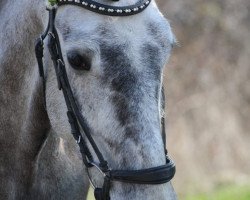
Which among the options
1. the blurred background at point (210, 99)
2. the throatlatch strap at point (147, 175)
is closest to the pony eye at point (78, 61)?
the throatlatch strap at point (147, 175)

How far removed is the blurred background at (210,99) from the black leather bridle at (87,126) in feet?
17.6

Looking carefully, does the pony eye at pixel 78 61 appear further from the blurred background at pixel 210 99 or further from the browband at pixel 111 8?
the blurred background at pixel 210 99

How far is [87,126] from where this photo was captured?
417 centimetres

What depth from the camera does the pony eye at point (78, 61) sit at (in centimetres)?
414

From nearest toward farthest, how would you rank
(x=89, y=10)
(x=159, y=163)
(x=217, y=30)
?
(x=159, y=163) → (x=89, y=10) → (x=217, y=30)

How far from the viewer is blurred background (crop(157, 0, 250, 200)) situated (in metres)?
11.3

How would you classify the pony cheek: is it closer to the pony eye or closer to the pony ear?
the pony eye

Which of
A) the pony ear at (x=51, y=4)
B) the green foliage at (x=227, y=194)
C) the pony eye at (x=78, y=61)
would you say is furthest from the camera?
the green foliage at (x=227, y=194)

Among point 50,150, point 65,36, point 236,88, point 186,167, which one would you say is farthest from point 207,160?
point 65,36

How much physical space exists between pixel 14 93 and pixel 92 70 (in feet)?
2.80

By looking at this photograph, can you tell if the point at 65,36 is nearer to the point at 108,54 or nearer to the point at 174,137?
the point at 108,54

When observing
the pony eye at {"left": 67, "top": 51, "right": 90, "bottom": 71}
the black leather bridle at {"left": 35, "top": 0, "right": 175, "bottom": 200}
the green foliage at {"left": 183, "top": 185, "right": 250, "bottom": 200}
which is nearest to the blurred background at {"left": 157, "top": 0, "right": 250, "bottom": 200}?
the green foliage at {"left": 183, "top": 185, "right": 250, "bottom": 200}

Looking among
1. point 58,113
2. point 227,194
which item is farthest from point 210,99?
point 58,113

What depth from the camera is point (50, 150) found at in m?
4.97
